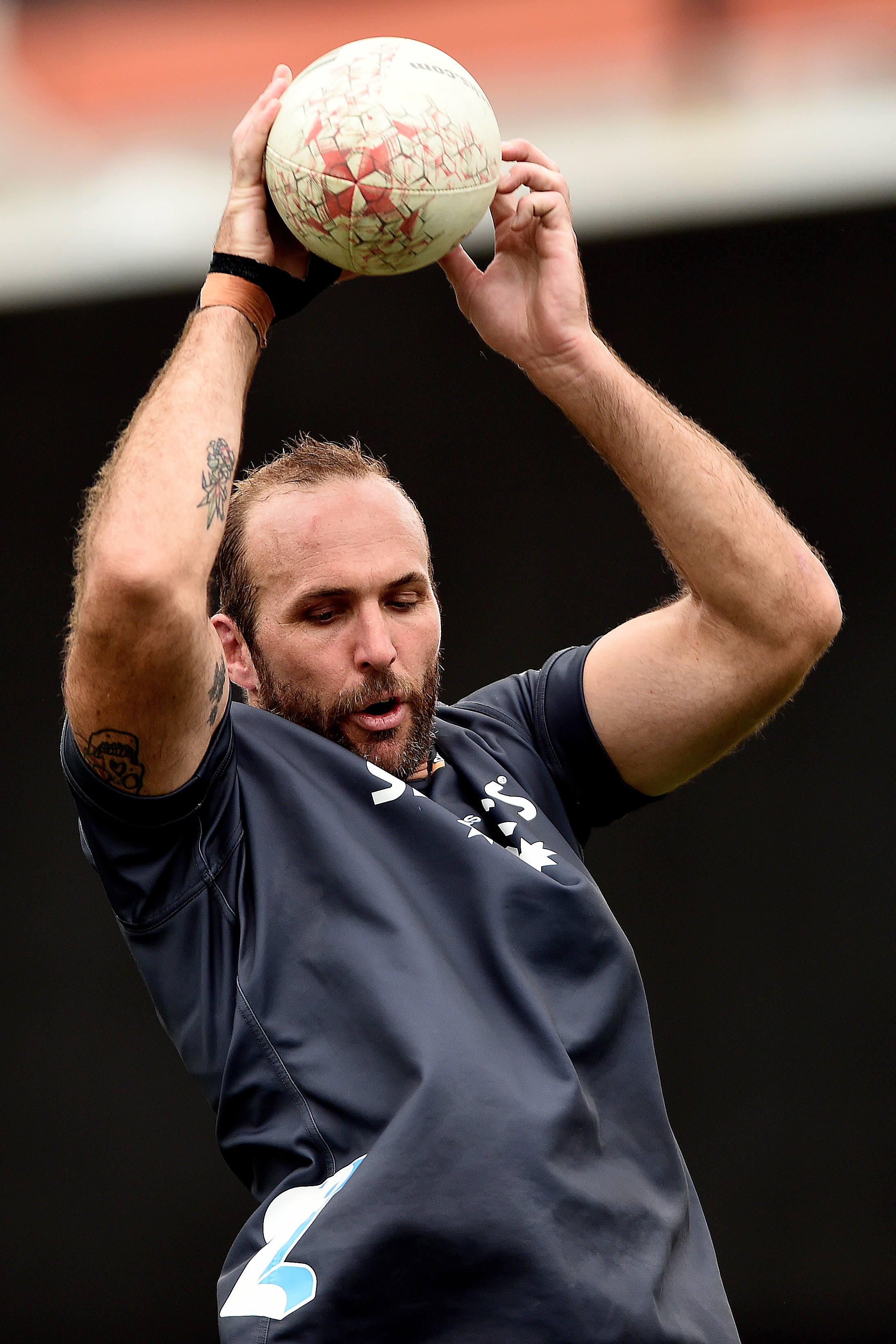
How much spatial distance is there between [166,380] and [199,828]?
55 centimetres

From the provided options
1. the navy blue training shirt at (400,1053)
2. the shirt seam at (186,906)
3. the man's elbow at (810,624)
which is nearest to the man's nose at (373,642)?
the navy blue training shirt at (400,1053)

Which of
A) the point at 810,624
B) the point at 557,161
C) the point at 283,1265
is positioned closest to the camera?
the point at 283,1265

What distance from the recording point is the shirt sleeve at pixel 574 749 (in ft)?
6.63

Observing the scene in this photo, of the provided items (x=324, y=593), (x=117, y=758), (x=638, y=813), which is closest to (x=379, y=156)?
(x=324, y=593)

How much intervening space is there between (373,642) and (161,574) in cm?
41

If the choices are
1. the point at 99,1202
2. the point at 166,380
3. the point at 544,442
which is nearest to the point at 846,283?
the point at 544,442

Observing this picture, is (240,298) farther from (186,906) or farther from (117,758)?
(186,906)

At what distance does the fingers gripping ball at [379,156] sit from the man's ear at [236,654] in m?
0.57

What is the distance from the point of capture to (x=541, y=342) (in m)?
1.95

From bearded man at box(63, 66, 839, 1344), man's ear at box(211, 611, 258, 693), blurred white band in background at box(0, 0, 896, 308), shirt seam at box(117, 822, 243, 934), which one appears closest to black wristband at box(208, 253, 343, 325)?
bearded man at box(63, 66, 839, 1344)

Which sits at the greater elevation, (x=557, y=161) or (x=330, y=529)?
(x=557, y=161)

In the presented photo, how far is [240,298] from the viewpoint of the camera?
1723mm

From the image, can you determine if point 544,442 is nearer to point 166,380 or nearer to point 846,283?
point 846,283

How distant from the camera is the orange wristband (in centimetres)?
172
